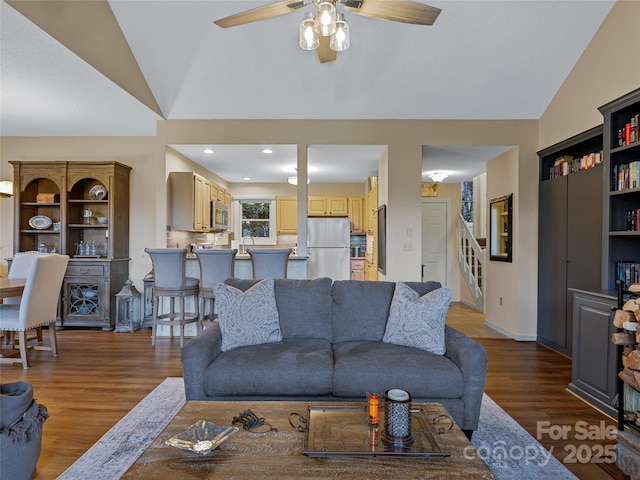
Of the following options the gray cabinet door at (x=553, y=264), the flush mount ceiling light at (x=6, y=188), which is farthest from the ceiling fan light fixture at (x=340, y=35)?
the flush mount ceiling light at (x=6, y=188)

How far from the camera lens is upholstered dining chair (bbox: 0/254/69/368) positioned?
3.58m

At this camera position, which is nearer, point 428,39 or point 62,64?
point 62,64

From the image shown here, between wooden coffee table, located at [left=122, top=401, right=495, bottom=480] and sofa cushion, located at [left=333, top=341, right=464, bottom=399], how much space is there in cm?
68

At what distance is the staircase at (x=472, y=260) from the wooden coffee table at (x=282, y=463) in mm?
5631

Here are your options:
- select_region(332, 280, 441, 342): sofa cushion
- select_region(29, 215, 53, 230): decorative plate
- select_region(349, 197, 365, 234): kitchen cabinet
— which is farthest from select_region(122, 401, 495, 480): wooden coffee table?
select_region(349, 197, 365, 234): kitchen cabinet

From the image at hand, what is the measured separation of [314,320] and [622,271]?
2474 millimetres

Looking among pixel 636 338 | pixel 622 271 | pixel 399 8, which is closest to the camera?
pixel 636 338

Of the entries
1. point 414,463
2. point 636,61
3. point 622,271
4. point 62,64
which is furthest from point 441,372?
point 62,64

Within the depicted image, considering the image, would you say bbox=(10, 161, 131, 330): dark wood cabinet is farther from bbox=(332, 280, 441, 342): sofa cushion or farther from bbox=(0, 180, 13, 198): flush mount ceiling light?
bbox=(332, 280, 441, 342): sofa cushion

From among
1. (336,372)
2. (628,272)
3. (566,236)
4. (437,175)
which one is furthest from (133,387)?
(437,175)

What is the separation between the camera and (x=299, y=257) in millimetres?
4672

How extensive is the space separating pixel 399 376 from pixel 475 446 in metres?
0.59

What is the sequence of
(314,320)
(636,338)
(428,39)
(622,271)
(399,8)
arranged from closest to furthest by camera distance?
(636,338)
(399,8)
(314,320)
(622,271)
(428,39)

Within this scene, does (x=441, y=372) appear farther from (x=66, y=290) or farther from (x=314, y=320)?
(x=66, y=290)
